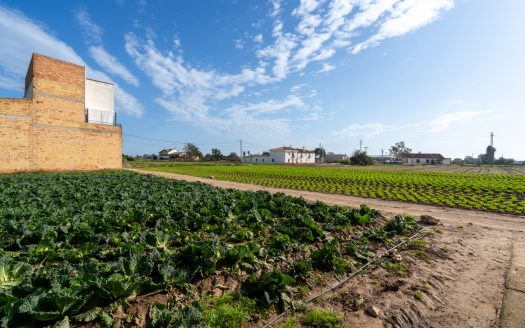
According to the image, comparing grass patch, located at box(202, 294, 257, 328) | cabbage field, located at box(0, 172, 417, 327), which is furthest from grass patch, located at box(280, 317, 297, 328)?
grass patch, located at box(202, 294, 257, 328)

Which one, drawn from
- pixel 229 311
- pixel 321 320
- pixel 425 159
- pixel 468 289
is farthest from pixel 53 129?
pixel 425 159

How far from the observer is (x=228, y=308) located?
12.0ft

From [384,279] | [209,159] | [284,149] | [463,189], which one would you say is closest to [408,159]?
[284,149]

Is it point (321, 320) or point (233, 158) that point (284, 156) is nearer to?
point (233, 158)

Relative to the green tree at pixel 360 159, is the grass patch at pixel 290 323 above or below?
below

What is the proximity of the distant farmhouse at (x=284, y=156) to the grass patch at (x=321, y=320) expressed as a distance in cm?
8494

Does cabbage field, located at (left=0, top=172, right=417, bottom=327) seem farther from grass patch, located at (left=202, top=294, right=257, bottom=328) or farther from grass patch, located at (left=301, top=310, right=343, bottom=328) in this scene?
grass patch, located at (left=301, top=310, right=343, bottom=328)

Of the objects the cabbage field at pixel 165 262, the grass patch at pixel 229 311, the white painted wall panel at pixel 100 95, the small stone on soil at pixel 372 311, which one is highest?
the white painted wall panel at pixel 100 95

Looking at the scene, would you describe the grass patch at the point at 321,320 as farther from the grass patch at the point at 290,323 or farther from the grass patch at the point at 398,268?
the grass patch at the point at 398,268

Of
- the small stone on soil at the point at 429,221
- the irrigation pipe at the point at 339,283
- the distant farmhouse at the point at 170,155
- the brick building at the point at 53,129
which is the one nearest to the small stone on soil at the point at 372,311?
the irrigation pipe at the point at 339,283

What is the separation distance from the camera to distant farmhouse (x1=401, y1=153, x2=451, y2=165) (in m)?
102

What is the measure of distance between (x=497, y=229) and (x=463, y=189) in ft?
41.2

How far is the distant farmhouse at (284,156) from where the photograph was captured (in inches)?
3522

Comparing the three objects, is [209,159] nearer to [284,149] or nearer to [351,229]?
[284,149]
